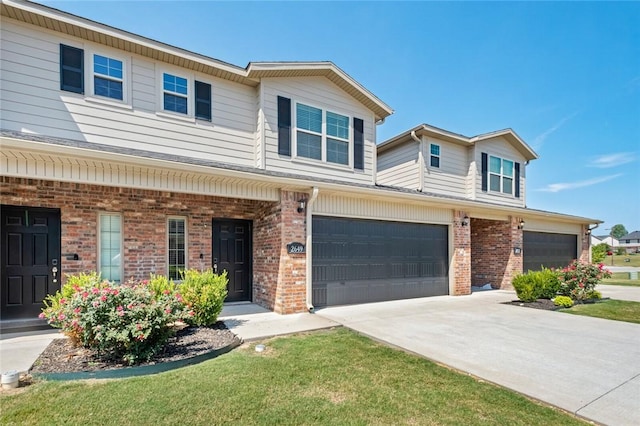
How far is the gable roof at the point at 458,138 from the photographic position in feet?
38.8

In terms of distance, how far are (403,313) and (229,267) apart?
4.46 metres

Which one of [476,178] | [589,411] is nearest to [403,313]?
[589,411]

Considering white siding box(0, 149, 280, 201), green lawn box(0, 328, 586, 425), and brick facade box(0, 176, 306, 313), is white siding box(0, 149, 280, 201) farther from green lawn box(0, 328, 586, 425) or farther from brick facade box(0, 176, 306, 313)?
green lawn box(0, 328, 586, 425)

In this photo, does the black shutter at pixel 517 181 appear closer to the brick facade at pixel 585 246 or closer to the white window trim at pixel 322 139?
the brick facade at pixel 585 246

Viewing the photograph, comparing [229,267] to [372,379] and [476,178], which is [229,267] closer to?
[372,379]

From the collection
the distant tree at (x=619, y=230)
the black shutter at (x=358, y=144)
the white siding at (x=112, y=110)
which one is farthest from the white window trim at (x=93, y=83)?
the distant tree at (x=619, y=230)

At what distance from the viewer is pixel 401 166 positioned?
1269 centimetres

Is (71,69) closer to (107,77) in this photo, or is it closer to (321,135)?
(107,77)

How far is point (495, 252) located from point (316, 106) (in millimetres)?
9101

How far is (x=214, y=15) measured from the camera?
786 centimetres

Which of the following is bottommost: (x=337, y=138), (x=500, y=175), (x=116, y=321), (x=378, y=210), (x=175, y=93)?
(x=116, y=321)

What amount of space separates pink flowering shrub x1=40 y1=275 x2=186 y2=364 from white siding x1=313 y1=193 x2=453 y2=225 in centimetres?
430

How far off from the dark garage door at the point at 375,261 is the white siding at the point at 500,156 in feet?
13.3

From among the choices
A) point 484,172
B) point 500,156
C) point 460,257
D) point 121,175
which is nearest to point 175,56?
point 121,175
